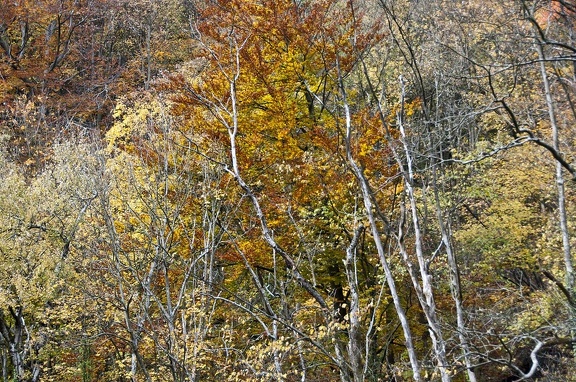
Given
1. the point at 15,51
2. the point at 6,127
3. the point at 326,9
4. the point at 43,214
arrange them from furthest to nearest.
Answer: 1. the point at 15,51
2. the point at 6,127
3. the point at 43,214
4. the point at 326,9

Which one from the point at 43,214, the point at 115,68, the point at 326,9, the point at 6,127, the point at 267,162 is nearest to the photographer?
the point at 267,162

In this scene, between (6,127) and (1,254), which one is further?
(6,127)

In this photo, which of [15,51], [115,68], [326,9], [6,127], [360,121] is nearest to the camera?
[360,121]

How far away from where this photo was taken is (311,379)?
40.7 feet

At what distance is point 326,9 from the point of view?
44.9 ft

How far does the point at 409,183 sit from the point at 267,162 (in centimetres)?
683

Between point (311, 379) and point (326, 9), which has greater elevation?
point (326, 9)

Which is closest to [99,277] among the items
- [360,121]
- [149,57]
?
[360,121]

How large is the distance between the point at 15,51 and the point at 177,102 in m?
19.8

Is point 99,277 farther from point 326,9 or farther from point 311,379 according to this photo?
point 326,9

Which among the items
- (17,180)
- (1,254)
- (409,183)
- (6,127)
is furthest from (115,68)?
(409,183)

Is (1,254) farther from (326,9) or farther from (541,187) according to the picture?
(541,187)

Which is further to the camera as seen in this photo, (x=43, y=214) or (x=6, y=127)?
(x=6, y=127)

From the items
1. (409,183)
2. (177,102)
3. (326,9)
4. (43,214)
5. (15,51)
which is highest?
(15,51)
